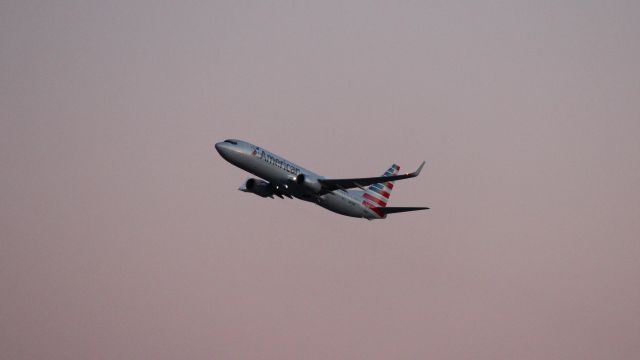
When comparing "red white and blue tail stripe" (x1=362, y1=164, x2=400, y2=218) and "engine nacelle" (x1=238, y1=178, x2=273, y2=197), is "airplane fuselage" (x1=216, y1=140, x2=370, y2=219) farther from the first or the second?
"red white and blue tail stripe" (x1=362, y1=164, x2=400, y2=218)

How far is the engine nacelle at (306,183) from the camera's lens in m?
76.8

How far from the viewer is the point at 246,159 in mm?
74875

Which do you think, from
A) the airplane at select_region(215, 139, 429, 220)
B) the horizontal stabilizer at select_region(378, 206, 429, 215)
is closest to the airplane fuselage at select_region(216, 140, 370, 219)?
the airplane at select_region(215, 139, 429, 220)

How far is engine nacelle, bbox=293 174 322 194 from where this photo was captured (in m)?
76.8

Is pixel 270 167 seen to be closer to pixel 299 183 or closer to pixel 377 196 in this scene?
pixel 299 183

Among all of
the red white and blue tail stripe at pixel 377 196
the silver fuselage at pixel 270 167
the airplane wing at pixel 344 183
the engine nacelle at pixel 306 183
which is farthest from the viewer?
the red white and blue tail stripe at pixel 377 196

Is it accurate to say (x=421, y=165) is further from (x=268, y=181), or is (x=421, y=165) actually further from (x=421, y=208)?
(x=268, y=181)

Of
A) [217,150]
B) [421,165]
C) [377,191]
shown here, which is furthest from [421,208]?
[217,150]

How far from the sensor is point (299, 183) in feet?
252

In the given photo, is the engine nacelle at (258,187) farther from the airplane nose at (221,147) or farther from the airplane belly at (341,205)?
the airplane nose at (221,147)

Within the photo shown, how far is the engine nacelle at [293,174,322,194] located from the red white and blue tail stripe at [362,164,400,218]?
1101cm

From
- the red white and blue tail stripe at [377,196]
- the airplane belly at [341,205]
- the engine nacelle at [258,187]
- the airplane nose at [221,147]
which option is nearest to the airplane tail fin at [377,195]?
the red white and blue tail stripe at [377,196]

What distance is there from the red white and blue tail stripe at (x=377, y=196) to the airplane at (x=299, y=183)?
0.12 metres

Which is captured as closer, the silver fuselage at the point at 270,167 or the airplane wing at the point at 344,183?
the silver fuselage at the point at 270,167
